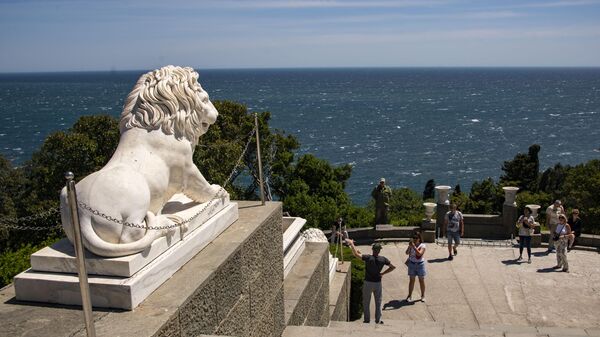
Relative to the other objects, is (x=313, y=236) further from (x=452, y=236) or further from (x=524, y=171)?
(x=524, y=171)

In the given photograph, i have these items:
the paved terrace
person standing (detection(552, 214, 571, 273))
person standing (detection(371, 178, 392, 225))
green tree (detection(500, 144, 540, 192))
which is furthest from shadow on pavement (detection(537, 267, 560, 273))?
green tree (detection(500, 144, 540, 192))

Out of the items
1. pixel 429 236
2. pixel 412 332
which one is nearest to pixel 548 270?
pixel 429 236

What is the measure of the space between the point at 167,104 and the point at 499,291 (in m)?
8.33

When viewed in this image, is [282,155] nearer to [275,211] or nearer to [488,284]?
[488,284]

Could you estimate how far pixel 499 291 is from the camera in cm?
1138

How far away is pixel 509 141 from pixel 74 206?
76717 mm

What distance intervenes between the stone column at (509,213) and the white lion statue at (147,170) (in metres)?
10.5

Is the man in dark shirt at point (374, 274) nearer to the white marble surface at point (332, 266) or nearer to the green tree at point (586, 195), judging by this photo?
the white marble surface at point (332, 266)

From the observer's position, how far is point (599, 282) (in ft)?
38.4

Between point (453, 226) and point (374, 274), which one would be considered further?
point (453, 226)

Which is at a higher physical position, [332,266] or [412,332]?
[412,332]

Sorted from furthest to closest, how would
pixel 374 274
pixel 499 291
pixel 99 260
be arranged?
pixel 499 291 < pixel 374 274 < pixel 99 260

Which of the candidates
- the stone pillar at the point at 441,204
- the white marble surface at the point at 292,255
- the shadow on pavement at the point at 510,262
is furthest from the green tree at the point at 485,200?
the white marble surface at the point at 292,255

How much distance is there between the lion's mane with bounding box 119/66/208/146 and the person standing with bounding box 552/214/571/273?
874 cm
